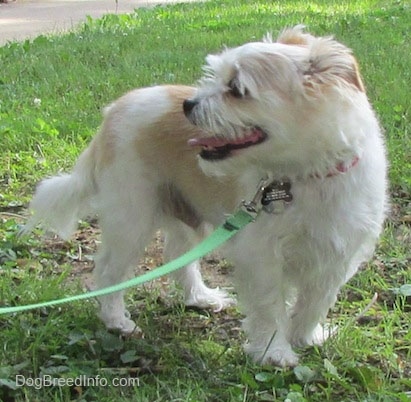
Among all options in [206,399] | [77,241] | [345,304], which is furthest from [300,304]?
[77,241]

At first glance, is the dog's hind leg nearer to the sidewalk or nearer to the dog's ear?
the dog's ear

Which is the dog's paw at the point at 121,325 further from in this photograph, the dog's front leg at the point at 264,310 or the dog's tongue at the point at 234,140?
the dog's tongue at the point at 234,140

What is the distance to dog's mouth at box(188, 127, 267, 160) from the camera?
273cm

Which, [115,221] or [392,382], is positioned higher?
[115,221]

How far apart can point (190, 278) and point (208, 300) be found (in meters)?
0.15

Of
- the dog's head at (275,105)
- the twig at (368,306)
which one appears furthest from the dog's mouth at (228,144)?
the twig at (368,306)

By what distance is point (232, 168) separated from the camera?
2814 millimetres

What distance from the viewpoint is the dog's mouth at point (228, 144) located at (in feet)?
8.96

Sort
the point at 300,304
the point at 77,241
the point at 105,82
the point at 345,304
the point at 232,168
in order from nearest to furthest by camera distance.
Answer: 1. the point at 232,168
2. the point at 300,304
3. the point at 345,304
4. the point at 77,241
5. the point at 105,82

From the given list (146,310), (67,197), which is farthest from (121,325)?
(67,197)

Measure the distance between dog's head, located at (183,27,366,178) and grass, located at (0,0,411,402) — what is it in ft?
2.69

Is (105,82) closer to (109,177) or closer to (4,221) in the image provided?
(4,221)

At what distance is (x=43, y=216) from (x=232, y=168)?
1.28 meters

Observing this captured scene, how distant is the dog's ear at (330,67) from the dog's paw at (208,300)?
1321 mm
